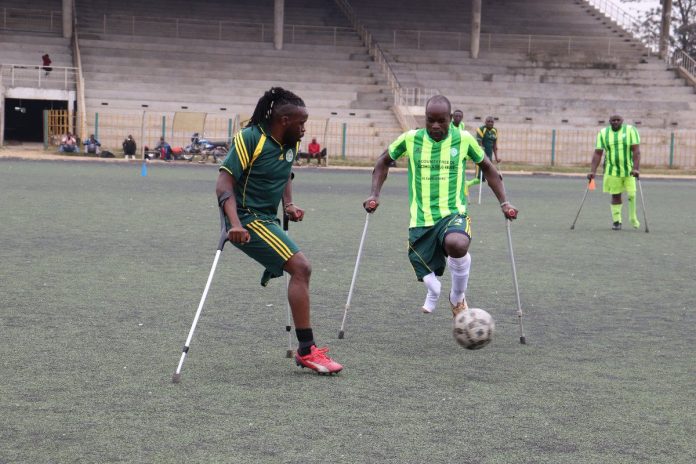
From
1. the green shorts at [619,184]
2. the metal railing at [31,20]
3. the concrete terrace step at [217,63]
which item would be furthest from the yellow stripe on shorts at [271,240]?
the metal railing at [31,20]

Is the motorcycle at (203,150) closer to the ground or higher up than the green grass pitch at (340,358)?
higher up

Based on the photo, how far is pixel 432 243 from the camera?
8297 mm

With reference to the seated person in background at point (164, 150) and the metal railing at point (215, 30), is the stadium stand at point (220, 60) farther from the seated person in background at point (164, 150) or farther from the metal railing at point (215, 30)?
the seated person in background at point (164, 150)

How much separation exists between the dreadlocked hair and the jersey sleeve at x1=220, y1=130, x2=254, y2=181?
0.55 ft

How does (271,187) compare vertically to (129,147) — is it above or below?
above

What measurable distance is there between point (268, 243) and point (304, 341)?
66cm

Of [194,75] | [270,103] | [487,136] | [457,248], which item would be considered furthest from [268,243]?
[194,75]

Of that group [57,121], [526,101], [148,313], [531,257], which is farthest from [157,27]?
[148,313]

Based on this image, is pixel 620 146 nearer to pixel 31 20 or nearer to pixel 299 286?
pixel 299 286

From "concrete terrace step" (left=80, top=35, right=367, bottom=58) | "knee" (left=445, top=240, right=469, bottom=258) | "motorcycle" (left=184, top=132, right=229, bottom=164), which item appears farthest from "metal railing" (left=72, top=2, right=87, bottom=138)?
"knee" (left=445, top=240, right=469, bottom=258)

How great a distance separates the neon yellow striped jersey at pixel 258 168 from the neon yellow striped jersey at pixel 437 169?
1579 millimetres

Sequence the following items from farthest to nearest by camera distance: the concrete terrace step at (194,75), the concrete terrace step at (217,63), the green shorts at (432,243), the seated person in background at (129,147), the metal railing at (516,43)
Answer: the metal railing at (516,43) → the concrete terrace step at (217,63) → the concrete terrace step at (194,75) → the seated person in background at (129,147) → the green shorts at (432,243)

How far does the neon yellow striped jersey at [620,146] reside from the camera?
16938 mm

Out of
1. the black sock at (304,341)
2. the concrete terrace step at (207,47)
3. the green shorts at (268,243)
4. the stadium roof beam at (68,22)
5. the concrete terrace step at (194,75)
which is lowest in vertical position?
the black sock at (304,341)
